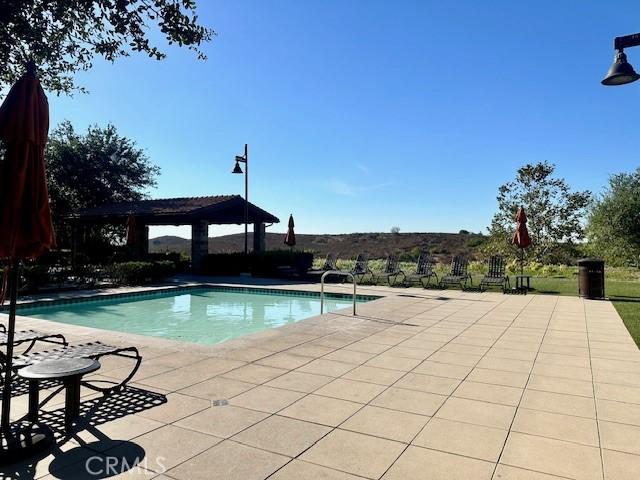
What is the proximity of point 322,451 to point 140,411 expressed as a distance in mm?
1621

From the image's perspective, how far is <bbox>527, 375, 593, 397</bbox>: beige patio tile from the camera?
4.18 meters

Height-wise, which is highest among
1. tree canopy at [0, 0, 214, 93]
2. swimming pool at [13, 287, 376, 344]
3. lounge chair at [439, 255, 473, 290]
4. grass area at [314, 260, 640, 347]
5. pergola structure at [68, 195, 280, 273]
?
tree canopy at [0, 0, 214, 93]

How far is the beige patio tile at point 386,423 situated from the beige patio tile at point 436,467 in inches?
9.4

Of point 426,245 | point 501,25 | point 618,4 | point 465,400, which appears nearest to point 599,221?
point 426,245

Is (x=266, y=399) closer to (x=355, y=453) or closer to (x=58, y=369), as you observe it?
(x=355, y=453)

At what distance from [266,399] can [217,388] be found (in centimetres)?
58

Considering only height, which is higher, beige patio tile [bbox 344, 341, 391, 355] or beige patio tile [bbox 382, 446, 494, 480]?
beige patio tile [bbox 344, 341, 391, 355]

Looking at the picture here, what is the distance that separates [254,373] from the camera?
4.64 metres

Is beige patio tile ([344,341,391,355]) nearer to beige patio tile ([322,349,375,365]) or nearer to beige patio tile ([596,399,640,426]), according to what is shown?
beige patio tile ([322,349,375,365])

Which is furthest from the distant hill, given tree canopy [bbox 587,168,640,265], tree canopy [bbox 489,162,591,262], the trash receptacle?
the trash receptacle

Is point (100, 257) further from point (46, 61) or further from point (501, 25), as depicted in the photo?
point (501, 25)

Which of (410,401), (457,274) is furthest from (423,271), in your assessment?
(410,401)

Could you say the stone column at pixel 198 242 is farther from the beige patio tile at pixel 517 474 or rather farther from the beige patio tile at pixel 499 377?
the beige patio tile at pixel 517 474

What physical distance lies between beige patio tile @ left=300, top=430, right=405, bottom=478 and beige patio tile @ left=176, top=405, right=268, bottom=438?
→ 64cm
